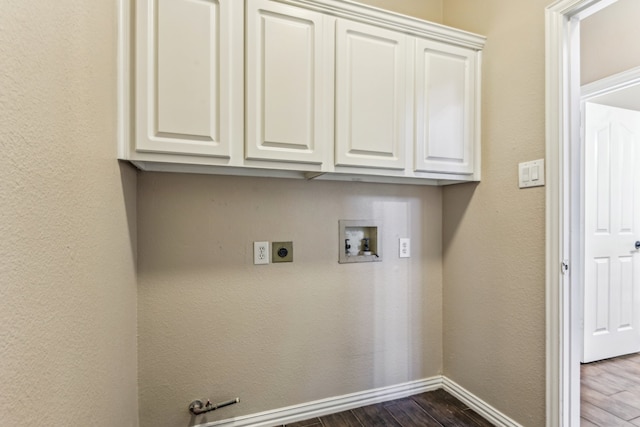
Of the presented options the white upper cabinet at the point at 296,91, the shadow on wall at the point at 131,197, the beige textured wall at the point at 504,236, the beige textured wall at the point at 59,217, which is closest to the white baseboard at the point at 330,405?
the beige textured wall at the point at 504,236

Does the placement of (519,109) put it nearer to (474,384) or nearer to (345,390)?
(474,384)

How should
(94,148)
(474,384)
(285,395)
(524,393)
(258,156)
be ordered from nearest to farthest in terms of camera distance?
(94,148)
(258,156)
(524,393)
(285,395)
(474,384)

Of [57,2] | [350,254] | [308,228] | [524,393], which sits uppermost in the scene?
[57,2]

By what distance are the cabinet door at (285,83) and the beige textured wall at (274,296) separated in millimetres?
325

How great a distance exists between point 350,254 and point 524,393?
110cm

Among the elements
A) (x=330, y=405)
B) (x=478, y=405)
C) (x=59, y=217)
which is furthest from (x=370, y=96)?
(x=478, y=405)

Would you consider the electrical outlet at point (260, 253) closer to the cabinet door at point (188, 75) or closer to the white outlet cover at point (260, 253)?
the white outlet cover at point (260, 253)

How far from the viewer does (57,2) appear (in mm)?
721

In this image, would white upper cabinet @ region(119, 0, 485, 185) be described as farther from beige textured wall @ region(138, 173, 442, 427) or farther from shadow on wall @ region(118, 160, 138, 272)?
beige textured wall @ region(138, 173, 442, 427)

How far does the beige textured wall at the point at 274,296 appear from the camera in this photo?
1.51 meters

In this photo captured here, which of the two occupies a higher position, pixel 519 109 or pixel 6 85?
pixel 519 109

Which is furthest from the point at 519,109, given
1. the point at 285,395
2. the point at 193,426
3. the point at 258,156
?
the point at 193,426

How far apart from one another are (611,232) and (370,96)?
2476 millimetres

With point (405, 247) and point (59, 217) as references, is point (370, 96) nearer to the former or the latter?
point (405, 247)
